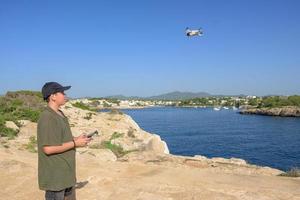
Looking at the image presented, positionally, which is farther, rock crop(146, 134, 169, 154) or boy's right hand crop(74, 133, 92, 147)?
rock crop(146, 134, 169, 154)

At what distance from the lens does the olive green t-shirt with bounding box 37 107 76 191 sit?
513 centimetres

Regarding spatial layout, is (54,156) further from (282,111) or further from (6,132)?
(282,111)

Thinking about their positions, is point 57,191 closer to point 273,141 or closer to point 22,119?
point 22,119

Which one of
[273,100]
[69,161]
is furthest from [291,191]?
[273,100]

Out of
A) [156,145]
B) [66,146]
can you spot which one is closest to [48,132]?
[66,146]

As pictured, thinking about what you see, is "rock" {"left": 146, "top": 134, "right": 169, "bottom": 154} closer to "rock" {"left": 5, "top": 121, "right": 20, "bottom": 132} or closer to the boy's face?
"rock" {"left": 5, "top": 121, "right": 20, "bottom": 132}

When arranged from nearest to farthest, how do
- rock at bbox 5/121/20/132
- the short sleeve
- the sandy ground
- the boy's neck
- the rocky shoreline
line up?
the short sleeve → the boy's neck → the sandy ground → rock at bbox 5/121/20/132 → the rocky shoreline

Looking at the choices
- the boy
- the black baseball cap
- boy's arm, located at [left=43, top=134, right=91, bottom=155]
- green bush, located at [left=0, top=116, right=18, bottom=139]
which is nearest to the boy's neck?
the boy

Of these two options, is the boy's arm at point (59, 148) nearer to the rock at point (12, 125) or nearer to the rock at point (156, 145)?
the rock at point (12, 125)

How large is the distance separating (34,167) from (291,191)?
7443 millimetres

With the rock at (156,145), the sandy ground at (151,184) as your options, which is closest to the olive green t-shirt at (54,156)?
the sandy ground at (151,184)

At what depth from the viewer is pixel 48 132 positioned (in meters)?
5.12

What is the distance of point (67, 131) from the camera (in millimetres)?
5367

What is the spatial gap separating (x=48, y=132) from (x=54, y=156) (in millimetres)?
362
